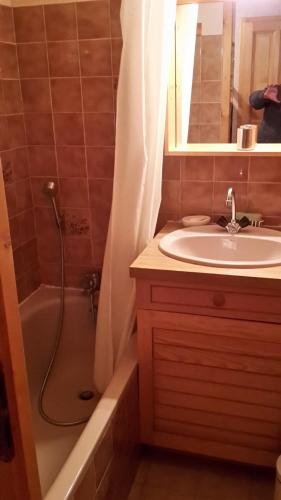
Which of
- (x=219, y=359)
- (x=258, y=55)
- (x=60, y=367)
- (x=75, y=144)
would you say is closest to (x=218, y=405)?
(x=219, y=359)

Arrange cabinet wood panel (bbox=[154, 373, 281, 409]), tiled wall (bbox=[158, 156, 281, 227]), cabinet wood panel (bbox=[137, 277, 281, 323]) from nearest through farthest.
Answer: cabinet wood panel (bbox=[137, 277, 281, 323])
cabinet wood panel (bbox=[154, 373, 281, 409])
tiled wall (bbox=[158, 156, 281, 227])

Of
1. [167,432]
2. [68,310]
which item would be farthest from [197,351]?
[68,310]

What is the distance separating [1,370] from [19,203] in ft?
4.61

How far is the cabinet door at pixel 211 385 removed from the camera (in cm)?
146

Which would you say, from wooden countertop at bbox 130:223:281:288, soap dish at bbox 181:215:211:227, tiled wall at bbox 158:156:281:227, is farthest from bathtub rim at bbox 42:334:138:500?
tiled wall at bbox 158:156:281:227

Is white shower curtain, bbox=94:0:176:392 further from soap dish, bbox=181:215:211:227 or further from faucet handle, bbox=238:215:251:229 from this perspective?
faucet handle, bbox=238:215:251:229

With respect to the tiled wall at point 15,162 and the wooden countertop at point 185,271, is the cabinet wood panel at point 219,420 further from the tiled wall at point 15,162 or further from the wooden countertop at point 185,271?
the tiled wall at point 15,162

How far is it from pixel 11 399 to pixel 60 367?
4.89 ft

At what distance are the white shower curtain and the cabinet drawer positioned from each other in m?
0.19

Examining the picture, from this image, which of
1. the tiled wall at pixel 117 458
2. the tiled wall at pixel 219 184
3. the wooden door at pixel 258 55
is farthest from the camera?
the tiled wall at pixel 219 184

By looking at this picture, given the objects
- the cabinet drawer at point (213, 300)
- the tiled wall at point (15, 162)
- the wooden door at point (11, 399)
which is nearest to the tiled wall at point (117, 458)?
the cabinet drawer at point (213, 300)

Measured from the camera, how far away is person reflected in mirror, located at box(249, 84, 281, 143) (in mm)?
1683

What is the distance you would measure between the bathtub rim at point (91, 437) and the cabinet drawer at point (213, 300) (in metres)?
0.26

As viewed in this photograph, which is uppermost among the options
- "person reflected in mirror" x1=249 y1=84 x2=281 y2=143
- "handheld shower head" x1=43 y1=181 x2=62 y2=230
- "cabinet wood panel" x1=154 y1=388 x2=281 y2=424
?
"person reflected in mirror" x1=249 y1=84 x2=281 y2=143
